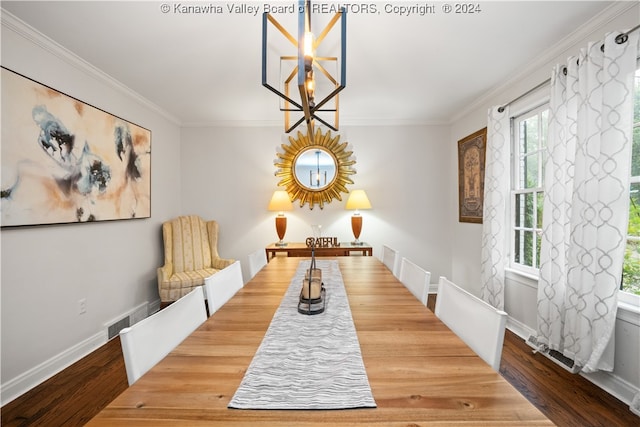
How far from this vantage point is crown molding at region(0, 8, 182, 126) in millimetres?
1865

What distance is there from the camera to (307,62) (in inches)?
42.5

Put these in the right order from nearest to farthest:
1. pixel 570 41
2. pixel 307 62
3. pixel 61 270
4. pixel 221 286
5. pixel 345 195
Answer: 1. pixel 307 62
2. pixel 221 286
3. pixel 570 41
4. pixel 61 270
5. pixel 345 195

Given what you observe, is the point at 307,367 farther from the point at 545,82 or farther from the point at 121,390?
the point at 545,82

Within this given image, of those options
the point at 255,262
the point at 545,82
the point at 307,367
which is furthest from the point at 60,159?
the point at 545,82

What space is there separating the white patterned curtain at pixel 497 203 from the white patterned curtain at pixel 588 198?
2.01 feet

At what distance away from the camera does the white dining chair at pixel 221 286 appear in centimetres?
146

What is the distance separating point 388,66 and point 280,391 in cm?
254

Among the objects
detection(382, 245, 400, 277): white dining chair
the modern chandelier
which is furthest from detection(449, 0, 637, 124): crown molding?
detection(382, 245, 400, 277): white dining chair

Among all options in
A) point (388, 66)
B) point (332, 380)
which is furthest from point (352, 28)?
point (332, 380)

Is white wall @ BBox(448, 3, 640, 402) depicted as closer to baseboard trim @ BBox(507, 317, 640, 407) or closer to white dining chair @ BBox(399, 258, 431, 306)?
baseboard trim @ BBox(507, 317, 640, 407)

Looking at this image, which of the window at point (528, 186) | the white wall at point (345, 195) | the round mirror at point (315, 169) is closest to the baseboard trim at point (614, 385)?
the window at point (528, 186)

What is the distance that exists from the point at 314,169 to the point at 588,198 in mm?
2797

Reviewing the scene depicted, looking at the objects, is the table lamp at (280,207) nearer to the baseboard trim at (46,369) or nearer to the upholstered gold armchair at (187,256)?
the upholstered gold armchair at (187,256)

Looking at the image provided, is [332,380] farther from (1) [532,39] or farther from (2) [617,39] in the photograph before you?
(1) [532,39]
